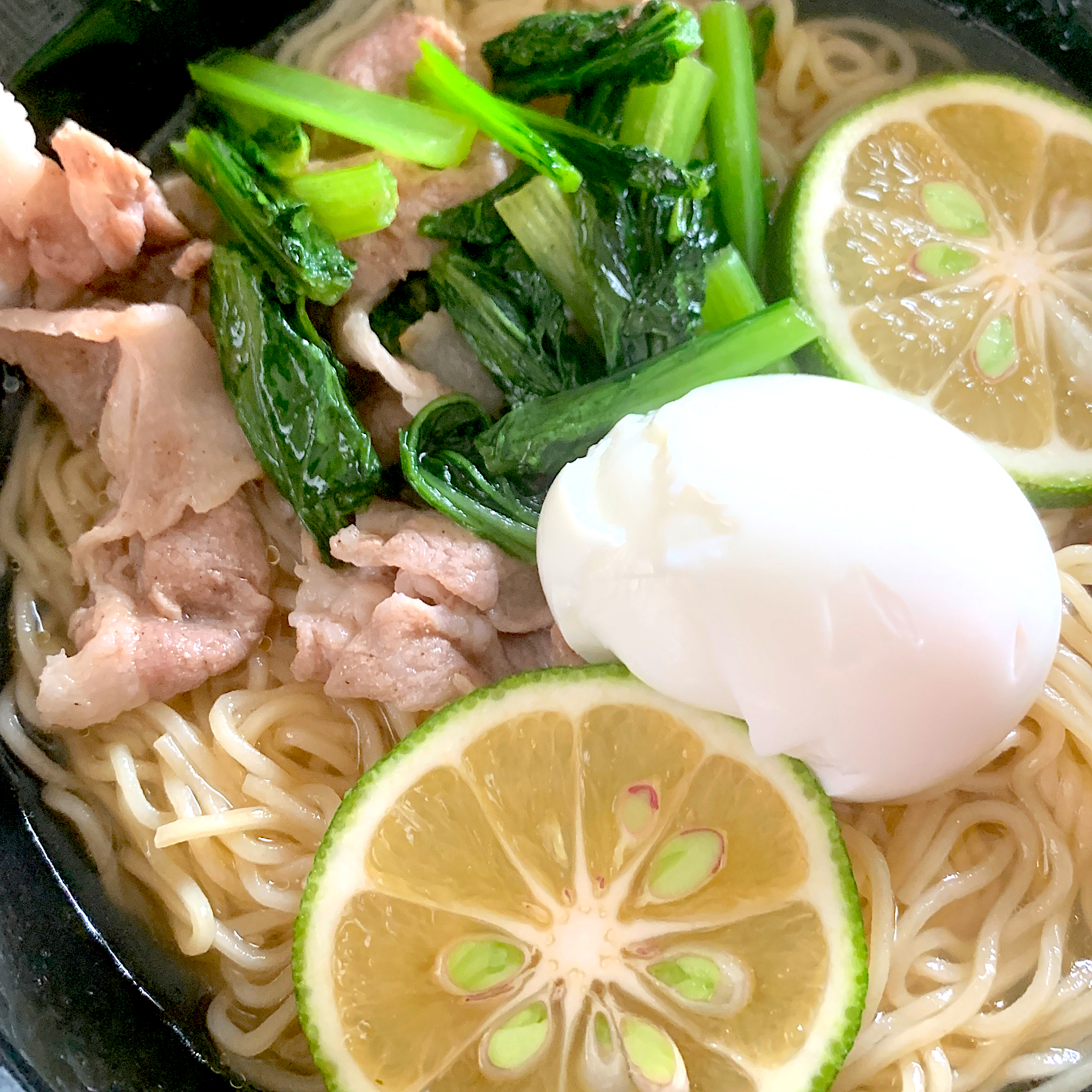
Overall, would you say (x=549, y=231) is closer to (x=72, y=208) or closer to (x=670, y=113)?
(x=670, y=113)

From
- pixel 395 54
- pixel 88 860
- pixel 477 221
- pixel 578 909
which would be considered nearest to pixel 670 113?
pixel 477 221

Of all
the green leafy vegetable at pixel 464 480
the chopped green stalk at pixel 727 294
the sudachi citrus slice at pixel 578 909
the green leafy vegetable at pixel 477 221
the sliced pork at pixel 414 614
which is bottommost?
the sudachi citrus slice at pixel 578 909

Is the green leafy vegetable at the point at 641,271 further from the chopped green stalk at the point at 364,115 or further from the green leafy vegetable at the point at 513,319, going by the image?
the chopped green stalk at the point at 364,115

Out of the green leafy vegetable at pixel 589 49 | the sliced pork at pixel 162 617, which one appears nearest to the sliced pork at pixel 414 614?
the sliced pork at pixel 162 617

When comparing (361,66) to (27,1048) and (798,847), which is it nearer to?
(798,847)

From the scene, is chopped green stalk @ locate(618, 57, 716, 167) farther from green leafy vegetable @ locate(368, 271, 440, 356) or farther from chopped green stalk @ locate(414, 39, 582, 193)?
green leafy vegetable @ locate(368, 271, 440, 356)

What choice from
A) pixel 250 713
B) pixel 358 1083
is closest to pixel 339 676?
pixel 250 713
